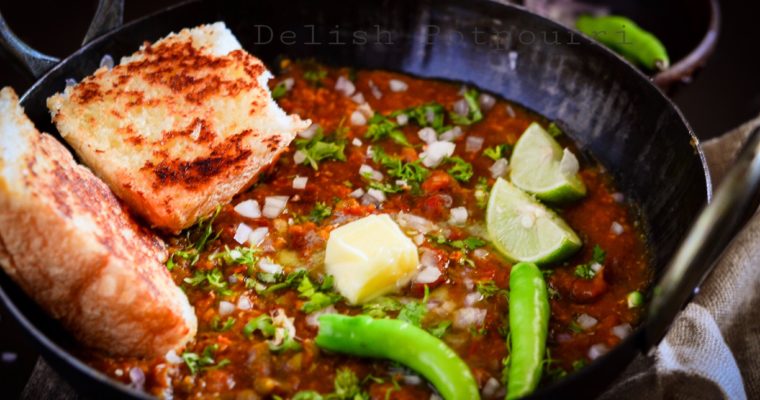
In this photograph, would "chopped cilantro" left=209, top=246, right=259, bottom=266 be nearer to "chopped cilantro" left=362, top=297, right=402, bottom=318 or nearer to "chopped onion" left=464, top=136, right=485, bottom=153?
"chopped cilantro" left=362, top=297, right=402, bottom=318

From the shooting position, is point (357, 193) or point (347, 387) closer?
point (347, 387)

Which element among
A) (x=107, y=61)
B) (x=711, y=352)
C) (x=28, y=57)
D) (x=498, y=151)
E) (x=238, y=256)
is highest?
(x=28, y=57)

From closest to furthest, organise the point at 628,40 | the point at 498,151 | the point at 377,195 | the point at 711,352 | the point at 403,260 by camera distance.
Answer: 1. the point at 403,260
2. the point at 711,352
3. the point at 377,195
4. the point at 498,151
5. the point at 628,40

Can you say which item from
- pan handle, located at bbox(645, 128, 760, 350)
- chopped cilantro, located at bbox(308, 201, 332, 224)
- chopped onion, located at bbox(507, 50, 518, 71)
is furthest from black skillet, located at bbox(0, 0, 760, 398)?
chopped cilantro, located at bbox(308, 201, 332, 224)

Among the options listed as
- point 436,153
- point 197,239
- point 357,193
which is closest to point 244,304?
point 197,239

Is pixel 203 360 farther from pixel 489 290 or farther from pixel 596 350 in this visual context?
pixel 596 350

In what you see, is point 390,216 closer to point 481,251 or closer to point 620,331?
point 481,251
